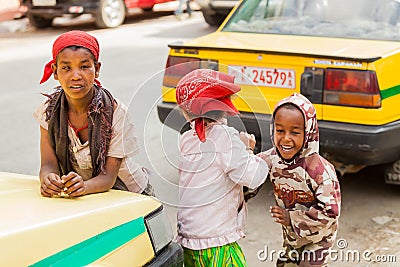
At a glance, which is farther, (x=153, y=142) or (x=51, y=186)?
(x=153, y=142)

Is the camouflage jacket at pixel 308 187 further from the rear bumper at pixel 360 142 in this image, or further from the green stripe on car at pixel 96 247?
the rear bumper at pixel 360 142

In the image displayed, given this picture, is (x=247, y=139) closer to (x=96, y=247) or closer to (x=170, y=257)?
(x=170, y=257)

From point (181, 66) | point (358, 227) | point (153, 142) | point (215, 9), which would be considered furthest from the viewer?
point (215, 9)

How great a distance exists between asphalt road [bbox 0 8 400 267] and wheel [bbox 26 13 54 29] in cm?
76

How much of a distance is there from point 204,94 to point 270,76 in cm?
208

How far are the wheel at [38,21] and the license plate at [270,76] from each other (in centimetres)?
1091

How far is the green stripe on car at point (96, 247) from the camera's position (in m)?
1.94

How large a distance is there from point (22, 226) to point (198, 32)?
1171cm

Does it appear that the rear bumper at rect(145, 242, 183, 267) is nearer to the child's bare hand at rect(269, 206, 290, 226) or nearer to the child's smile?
the child's bare hand at rect(269, 206, 290, 226)

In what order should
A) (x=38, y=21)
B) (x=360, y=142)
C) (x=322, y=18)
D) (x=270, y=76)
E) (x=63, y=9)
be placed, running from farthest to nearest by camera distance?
(x=38, y=21) < (x=63, y=9) < (x=322, y=18) < (x=270, y=76) < (x=360, y=142)

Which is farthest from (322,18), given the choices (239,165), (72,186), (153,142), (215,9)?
(215,9)

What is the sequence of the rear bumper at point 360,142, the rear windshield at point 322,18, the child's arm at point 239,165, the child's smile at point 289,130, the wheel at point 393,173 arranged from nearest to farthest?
1. the child's arm at point 239,165
2. the child's smile at point 289,130
3. the rear bumper at point 360,142
4. the wheel at point 393,173
5. the rear windshield at point 322,18

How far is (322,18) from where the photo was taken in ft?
16.3

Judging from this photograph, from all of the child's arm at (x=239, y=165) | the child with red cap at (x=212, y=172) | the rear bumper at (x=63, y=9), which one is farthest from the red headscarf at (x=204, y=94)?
the rear bumper at (x=63, y=9)
